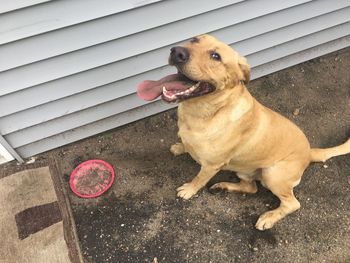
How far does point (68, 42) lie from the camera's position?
299cm

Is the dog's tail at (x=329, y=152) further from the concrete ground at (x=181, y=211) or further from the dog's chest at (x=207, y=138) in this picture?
the dog's chest at (x=207, y=138)

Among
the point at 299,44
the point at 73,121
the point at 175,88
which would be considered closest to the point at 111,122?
the point at 73,121

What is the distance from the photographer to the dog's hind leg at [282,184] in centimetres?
318

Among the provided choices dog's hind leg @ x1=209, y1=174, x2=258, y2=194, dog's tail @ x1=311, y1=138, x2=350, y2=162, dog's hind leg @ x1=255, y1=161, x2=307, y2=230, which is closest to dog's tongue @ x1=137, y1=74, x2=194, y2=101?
dog's hind leg @ x1=255, y1=161, x2=307, y2=230

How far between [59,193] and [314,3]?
3638 millimetres

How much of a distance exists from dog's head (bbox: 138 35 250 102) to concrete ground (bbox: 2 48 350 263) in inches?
57.7

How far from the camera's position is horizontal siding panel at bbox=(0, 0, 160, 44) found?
265 cm

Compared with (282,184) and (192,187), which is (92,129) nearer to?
(192,187)

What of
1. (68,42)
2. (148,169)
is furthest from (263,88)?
(68,42)

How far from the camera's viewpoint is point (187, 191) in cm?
361

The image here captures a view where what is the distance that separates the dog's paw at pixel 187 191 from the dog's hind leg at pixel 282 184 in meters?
0.71

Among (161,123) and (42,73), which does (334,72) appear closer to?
(161,123)

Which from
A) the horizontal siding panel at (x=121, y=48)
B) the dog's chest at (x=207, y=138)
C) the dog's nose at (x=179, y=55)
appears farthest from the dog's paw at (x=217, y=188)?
the dog's nose at (x=179, y=55)

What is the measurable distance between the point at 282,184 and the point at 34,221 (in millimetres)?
2390
